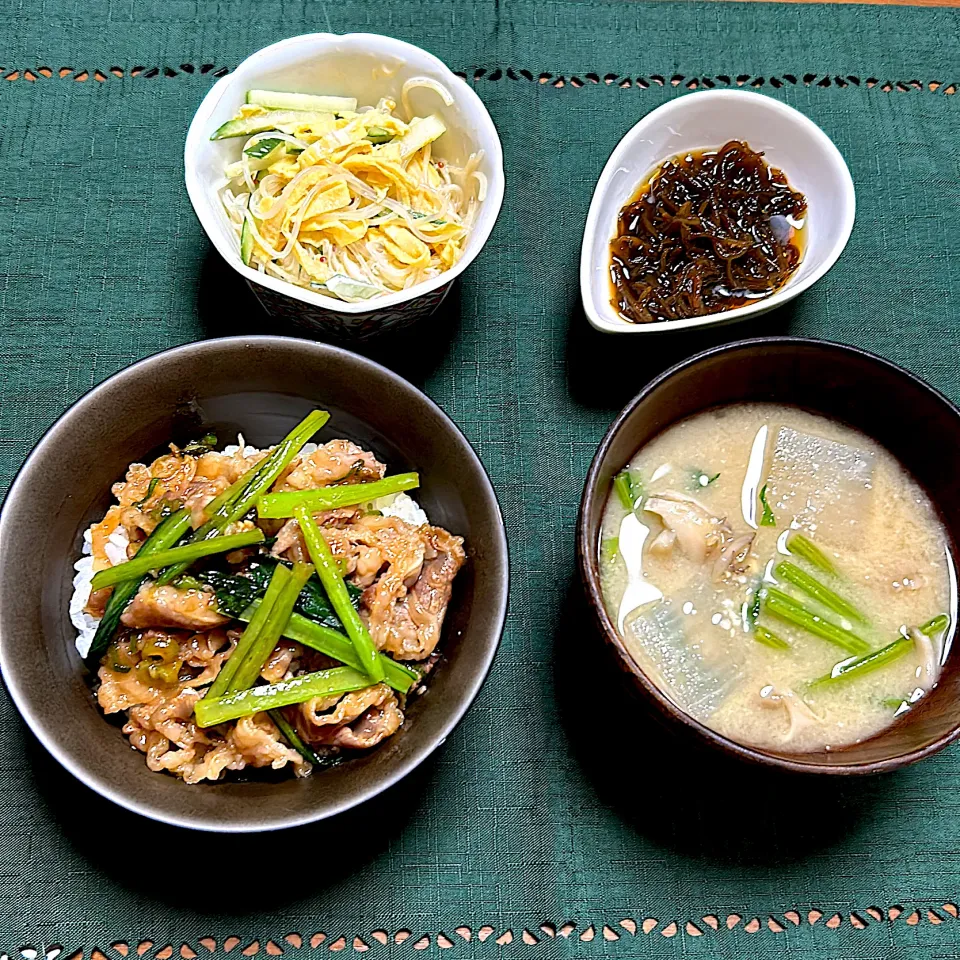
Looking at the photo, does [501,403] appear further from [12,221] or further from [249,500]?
[12,221]

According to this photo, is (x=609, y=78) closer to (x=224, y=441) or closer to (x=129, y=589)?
(x=224, y=441)

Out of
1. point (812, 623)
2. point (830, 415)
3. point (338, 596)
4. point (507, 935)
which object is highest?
point (830, 415)

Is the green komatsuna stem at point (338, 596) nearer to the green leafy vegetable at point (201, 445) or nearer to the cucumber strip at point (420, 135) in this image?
the green leafy vegetable at point (201, 445)

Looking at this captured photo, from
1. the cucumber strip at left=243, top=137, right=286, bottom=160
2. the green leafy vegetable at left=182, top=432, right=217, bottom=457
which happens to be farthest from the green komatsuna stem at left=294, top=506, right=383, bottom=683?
the cucumber strip at left=243, top=137, right=286, bottom=160

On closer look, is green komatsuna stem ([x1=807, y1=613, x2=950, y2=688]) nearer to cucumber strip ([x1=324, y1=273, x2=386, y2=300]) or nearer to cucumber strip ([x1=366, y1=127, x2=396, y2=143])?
cucumber strip ([x1=324, y1=273, x2=386, y2=300])

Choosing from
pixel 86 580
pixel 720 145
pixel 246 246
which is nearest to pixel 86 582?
pixel 86 580
